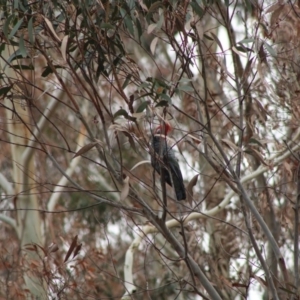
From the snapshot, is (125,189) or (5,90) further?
(5,90)

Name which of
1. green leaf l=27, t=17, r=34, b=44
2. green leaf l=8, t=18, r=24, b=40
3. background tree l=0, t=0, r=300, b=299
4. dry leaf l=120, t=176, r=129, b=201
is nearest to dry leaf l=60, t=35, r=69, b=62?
background tree l=0, t=0, r=300, b=299

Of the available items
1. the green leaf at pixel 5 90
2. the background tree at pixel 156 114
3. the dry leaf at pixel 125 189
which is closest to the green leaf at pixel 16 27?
the background tree at pixel 156 114

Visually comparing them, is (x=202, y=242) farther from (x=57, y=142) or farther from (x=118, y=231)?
(x=57, y=142)

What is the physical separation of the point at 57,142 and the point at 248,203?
786cm

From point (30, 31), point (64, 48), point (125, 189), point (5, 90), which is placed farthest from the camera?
point (5, 90)

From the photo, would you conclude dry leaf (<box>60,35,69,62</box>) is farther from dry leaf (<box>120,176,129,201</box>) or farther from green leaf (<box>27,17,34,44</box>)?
dry leaf (<box>120,176,129,201</box>)

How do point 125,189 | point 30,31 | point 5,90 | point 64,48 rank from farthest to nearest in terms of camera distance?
point 5,90 → point 30,31 → point 64,48 → point 125,189

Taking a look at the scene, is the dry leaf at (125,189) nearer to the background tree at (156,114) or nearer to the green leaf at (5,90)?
the background tree at (156,114)

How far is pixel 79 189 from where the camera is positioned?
3590 millimetres

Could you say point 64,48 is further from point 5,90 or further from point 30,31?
point 5,90

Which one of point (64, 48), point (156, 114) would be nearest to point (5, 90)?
point (64, 48)

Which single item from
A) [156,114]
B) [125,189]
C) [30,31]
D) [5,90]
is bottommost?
[125,189]

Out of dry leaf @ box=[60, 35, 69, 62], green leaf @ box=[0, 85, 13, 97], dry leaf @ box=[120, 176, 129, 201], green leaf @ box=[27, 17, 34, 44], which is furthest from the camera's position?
green leaf @ box=[0, 85, 13, 97]

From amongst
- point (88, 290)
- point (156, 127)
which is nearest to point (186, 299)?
point (88, 290)
